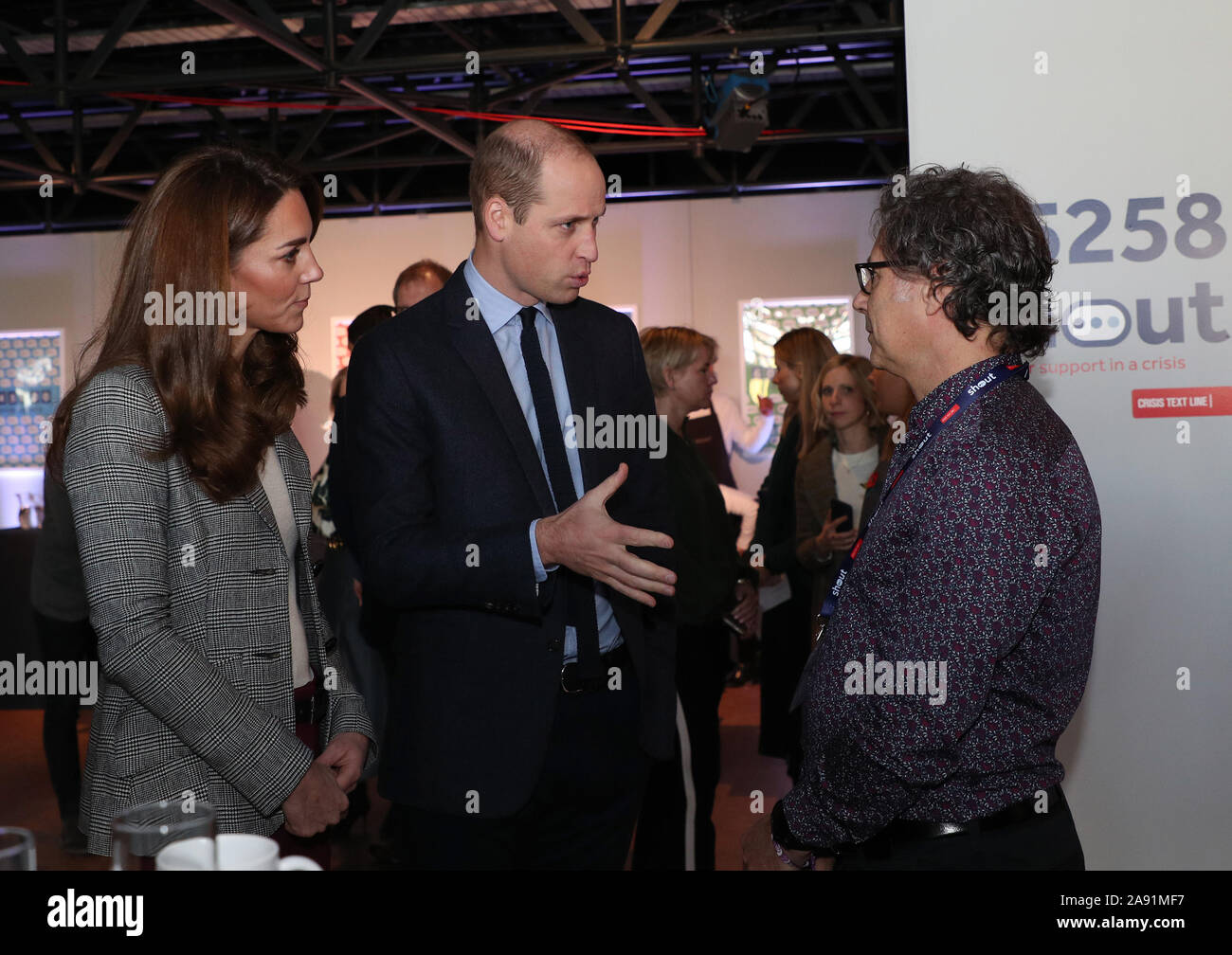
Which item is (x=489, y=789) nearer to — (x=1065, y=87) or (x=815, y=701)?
(x=815, y=701)

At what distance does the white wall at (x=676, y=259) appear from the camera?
931cm

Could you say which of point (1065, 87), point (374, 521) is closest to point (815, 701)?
point (374, 521)

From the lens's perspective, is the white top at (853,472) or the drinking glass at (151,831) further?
the white top at (853,472)

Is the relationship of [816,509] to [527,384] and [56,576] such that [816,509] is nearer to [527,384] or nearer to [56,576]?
[527,384]

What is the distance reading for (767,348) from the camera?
367 inches

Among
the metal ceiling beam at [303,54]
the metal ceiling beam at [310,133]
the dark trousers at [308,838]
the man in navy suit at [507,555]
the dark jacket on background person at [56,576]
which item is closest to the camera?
the dark trousers at [308,838]

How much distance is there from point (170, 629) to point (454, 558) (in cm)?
41

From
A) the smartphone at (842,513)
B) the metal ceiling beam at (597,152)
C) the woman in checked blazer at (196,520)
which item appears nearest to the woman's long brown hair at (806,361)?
the smartphone at (842,513)

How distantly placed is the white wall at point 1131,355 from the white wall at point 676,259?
262 inches

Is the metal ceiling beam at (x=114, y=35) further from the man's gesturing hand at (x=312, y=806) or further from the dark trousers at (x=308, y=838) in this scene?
the man's gesturing hand at (x=312, y=806)

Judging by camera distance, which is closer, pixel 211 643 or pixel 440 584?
pixel 211 643

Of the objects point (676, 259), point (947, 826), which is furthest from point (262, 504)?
point (676, 259)

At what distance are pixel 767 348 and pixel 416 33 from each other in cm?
377

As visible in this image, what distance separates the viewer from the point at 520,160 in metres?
1.83
